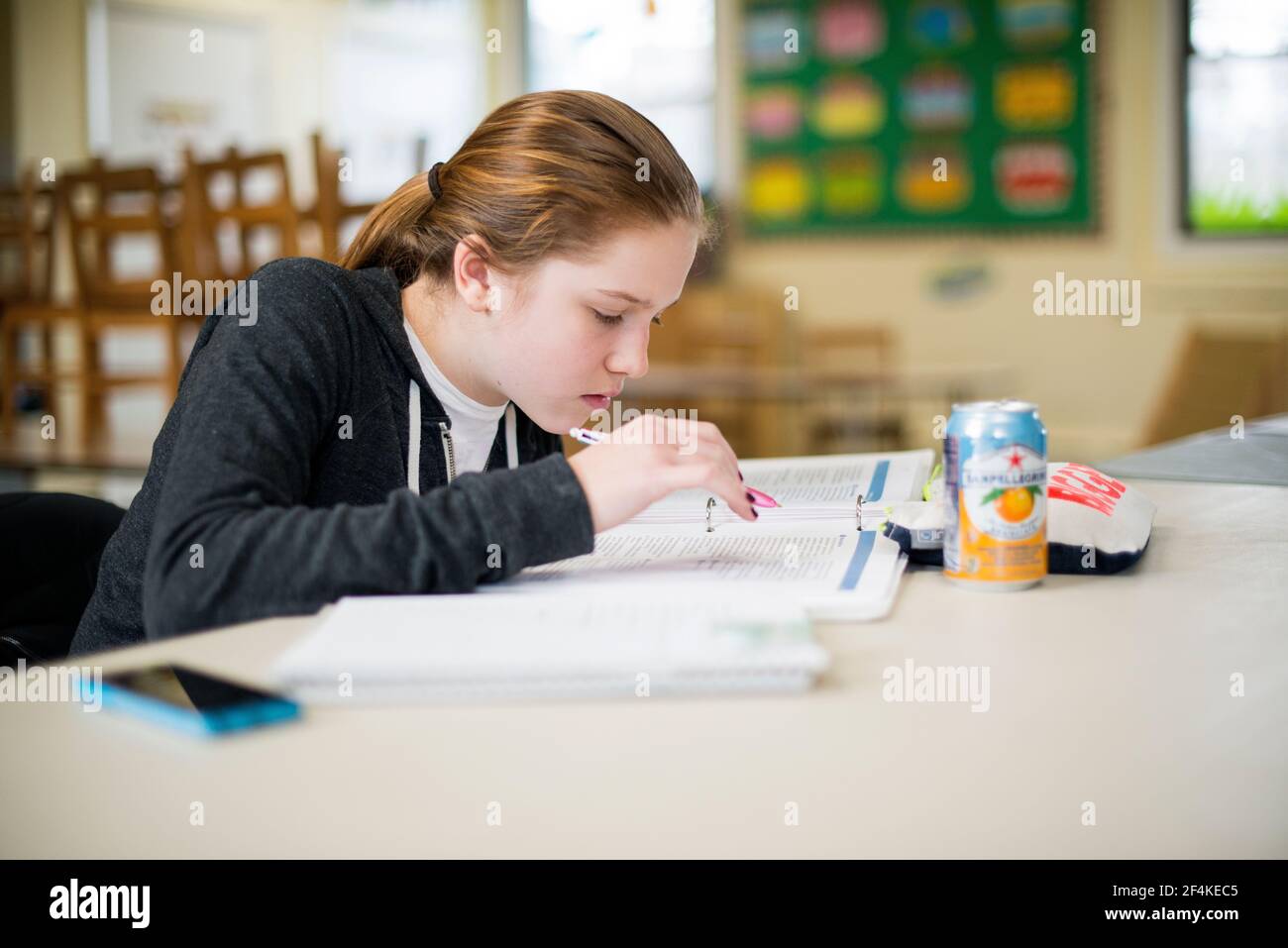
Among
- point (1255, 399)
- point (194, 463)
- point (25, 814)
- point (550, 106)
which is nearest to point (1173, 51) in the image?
point (1255, 399)

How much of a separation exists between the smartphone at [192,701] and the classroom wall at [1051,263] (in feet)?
15.2

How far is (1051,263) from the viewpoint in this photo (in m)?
5.23

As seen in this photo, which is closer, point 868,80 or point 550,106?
point 550,106

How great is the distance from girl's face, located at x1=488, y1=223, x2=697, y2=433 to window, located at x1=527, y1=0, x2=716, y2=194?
479 cm

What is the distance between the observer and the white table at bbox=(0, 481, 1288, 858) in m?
0.47

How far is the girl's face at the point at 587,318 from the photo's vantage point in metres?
1.10

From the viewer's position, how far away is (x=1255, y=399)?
126 inches

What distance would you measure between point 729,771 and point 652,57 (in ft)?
19.0
